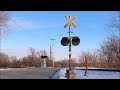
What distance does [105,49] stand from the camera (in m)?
23.8

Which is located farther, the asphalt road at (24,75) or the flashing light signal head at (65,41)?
the asphalt road at (24,75)

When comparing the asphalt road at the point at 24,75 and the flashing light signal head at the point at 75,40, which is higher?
the flashing light signal head at the point at 75,40

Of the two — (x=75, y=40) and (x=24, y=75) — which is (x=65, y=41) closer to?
(x=75, y=40)

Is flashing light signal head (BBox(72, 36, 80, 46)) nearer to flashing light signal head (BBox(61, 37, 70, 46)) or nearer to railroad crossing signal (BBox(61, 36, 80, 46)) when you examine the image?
railroad crossing signal (BBox(61, 36, 80, 46))

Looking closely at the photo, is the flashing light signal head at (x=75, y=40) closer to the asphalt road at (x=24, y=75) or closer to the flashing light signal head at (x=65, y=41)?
the flashing light signal head at (x=65, y=41)

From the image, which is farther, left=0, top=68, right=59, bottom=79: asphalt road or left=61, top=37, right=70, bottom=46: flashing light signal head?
left=0, top=68, right=59, bottom=79: asphalt road

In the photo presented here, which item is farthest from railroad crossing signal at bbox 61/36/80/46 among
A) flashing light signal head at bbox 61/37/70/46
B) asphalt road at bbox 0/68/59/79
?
asphalt road at bbox 0/68/59/79

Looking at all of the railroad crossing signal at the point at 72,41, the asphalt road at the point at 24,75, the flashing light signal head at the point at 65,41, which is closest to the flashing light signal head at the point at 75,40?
the railroad crossing signal at the point at 72,41
